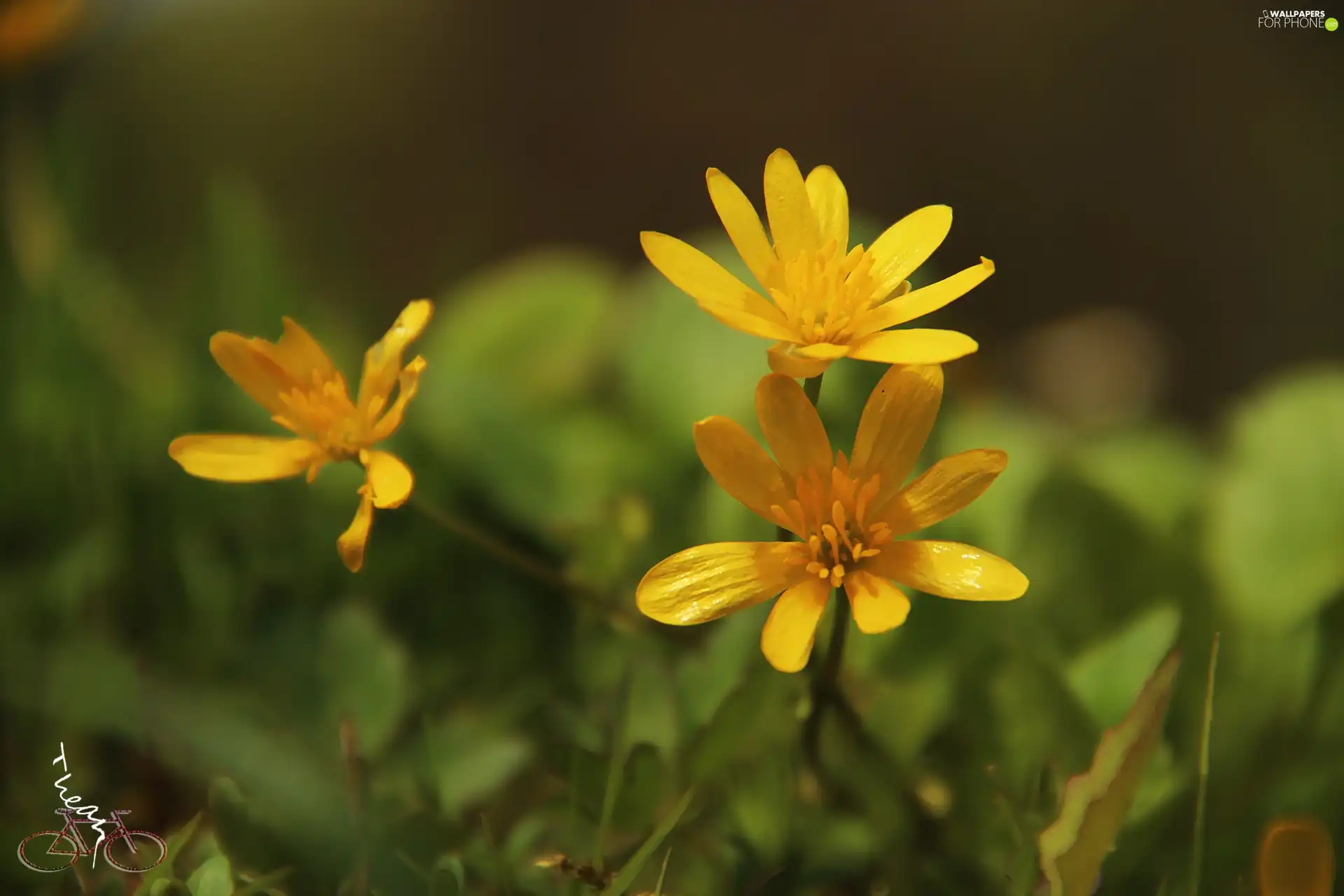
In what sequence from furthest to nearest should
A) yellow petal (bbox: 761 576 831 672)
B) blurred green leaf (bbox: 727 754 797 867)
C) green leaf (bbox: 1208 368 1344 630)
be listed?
green leaf (bbox: 1208 368 1344 630) < blurred green leaf (bbox: 727 754 797 867) < yellow petal (bbox: 761 576 831 672)

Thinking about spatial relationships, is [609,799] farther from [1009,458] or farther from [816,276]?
[1009,458]

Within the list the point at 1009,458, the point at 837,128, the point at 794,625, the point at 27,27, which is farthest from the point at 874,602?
the point at 837,128

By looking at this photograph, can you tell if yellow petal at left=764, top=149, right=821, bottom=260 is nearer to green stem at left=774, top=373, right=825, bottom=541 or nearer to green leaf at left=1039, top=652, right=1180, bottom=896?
green stem at left=774, top=373, right=825, bottom=541

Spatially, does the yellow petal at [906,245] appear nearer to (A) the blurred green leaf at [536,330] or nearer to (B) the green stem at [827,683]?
(B) the green stem at [827,683]

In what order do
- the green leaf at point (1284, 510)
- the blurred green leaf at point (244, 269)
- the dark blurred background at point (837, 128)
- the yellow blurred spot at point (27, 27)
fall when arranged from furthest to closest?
the dark blurred background at point (837, 128)
the yellow blurred spot at point (27, 27)
the blurred green leaf at point (244, 269)
the green leaf at point (1284, 510)

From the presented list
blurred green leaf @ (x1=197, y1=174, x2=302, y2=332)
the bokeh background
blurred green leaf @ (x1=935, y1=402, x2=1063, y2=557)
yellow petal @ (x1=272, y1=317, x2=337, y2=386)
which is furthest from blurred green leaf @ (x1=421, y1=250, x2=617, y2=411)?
yellow petal @ (x1=272, y1=317, x2=337, y2=386)

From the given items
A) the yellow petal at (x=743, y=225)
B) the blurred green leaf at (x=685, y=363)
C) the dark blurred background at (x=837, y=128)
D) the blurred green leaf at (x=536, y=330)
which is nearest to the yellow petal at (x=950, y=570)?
the yellow petal at (x=743, y=225)
